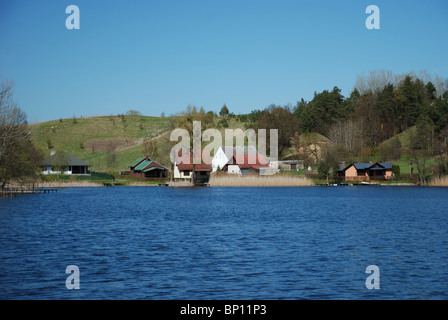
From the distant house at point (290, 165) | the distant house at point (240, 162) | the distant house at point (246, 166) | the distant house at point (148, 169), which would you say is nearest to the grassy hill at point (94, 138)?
Result: the distant house at point (148, 169)

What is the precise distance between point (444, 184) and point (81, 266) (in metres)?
84.6

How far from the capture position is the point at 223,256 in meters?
25.8

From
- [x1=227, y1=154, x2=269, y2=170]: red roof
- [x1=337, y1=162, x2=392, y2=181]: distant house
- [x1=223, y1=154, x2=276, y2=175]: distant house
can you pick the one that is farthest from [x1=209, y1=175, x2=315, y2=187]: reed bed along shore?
[x1=227, y1=154, x2=269, y2=170]: red roof

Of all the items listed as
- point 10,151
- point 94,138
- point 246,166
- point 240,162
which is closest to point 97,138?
point 94,138

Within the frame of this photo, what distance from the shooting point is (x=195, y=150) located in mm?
103062

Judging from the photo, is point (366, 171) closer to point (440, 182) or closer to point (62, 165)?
point (440, 182)

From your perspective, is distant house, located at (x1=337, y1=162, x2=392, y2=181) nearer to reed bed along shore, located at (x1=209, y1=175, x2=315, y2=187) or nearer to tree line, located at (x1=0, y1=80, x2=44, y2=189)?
reed bed along shore, located at (x1=209, y1=175, x2=315, y2=187)

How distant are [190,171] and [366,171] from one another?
40.6 metres

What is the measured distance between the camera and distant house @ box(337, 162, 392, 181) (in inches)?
4409

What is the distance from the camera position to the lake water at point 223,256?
19.0 metres
